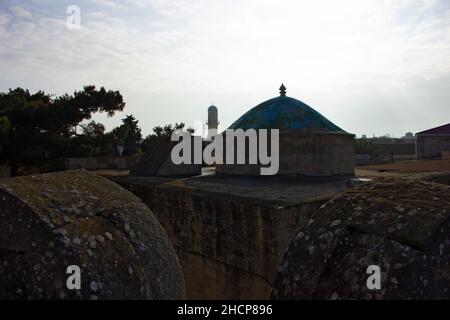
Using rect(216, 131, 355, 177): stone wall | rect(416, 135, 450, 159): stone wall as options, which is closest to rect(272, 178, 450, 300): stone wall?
rect(216, 131, 355, 177): stone wall

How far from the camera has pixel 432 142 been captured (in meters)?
26.9

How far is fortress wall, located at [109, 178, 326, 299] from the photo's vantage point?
6.10 meters

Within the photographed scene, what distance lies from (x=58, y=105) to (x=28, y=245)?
2008 cm

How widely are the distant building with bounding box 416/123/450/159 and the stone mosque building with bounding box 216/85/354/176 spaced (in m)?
16.8

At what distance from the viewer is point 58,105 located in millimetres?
19844

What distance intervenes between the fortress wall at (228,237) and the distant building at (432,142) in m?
24.1

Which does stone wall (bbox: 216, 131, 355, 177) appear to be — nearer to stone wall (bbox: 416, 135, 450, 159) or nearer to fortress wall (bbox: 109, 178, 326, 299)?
fortress wall (bbox: 109, 178, 326, 299)

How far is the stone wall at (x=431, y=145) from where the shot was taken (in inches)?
1048

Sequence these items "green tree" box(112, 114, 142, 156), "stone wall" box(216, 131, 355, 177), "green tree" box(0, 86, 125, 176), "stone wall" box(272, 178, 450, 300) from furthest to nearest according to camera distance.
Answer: "green tree" box(112, 114, 142, 156) < "green tree" box(0, 86, 125, 176) < "stone wall" box(216, 131, 355, 177) < "stone wall" box(272, 178, 450, 300)

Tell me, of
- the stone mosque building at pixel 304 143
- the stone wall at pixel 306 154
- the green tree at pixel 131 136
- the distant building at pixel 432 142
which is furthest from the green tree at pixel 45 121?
the distant building at pixel 432 142

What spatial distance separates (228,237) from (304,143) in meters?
6.55
